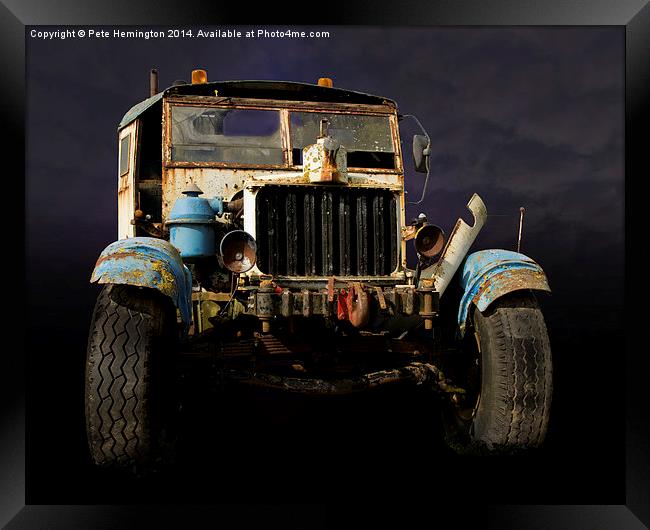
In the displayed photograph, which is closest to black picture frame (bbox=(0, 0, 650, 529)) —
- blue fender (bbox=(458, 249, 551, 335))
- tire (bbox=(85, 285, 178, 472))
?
tire (bbox=(85, 285, 178, 472))

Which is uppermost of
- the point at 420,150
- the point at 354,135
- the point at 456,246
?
the point at 354,135

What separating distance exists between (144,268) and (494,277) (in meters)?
2.30

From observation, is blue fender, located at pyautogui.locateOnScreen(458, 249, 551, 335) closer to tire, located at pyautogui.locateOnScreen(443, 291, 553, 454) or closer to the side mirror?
tire, located at pyautogui.locateOnScreen(443, 291, 553, 454)

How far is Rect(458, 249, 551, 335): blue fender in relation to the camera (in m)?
5.03

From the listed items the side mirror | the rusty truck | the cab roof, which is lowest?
the rusty truck

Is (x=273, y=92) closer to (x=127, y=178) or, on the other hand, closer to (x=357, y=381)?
(x=127, y=178)

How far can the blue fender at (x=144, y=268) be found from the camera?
4.49 m

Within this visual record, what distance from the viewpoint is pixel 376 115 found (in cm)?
679

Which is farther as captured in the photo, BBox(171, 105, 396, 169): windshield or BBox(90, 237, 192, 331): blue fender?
BBox(171, 105, 396, 169): windshield

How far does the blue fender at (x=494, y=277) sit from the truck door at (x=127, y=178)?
3016 mm

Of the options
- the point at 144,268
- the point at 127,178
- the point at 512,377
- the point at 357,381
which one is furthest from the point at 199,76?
the point at 512,377

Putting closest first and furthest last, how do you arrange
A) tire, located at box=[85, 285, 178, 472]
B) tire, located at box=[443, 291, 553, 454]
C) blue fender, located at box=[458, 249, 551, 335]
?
1. tire, located at box=[85, 285, 178, 472]
2. tire, located at box=[443, 291, 553, 454]
3. blue fender, located at box=[458, 249, 551, 335]

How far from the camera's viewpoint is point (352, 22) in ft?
14.6

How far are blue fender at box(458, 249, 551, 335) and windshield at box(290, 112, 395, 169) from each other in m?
1.68
